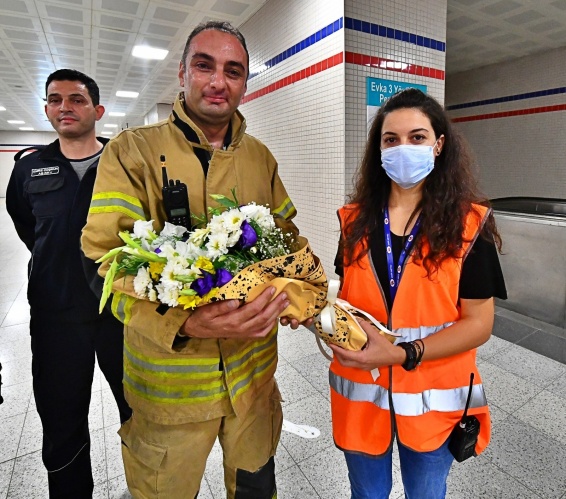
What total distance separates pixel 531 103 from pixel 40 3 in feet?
26.3

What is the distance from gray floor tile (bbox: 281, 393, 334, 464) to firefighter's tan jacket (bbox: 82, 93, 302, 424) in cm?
105

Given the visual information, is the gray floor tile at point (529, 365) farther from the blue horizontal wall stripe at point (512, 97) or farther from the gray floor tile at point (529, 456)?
the blue horizontal wall stripe at point (512, 97)

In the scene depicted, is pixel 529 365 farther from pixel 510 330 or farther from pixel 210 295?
pixel 210 295

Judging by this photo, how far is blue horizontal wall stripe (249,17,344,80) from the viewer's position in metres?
3.38

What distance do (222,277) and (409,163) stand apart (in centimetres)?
67

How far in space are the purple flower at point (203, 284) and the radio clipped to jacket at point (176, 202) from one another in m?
0.27

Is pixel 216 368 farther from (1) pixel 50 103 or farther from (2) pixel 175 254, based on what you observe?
→ (1) pixel 50 103


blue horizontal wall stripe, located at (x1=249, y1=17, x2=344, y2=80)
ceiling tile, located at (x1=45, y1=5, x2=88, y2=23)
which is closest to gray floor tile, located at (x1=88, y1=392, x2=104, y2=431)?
blue horizontal wall stripe, located at (x1=249, y1=17, x2=344, y2=80)

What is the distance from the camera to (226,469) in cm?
119

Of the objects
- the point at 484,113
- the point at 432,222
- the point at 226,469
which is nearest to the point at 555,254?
the point at 432,222

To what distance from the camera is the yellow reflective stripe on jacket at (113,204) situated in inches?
37.5

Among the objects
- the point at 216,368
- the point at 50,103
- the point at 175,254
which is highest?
the point at 50,103

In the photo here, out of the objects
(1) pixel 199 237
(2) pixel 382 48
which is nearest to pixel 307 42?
(2) pixel 382 48

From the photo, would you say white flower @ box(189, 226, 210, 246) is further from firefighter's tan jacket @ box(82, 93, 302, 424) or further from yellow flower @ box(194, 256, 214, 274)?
firefighter's tan jacket @ box(82, 93, 302, 424)
